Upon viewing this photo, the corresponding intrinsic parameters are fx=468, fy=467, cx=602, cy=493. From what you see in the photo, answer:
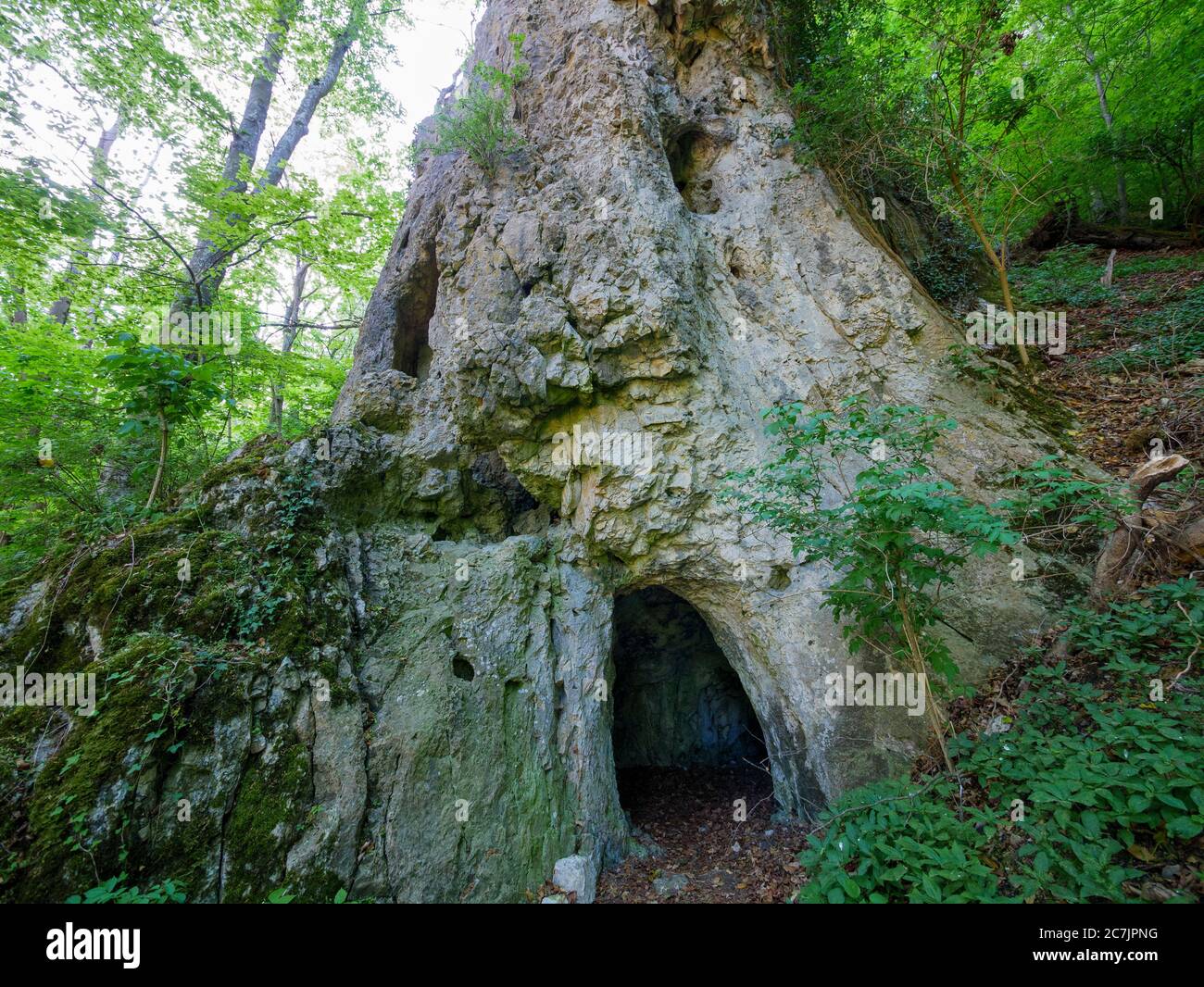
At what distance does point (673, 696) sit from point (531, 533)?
4.37 meters

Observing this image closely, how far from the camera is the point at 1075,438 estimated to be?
17.9 feet

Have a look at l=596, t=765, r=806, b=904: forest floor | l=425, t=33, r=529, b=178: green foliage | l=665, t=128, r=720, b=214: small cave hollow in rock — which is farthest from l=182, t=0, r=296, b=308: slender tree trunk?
l=596, t=765, r=806, b=904: forest floor

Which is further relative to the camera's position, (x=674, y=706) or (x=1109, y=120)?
(x=1109, y=120)

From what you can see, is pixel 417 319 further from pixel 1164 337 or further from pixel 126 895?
pixel 1164 337

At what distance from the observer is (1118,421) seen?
543 cm

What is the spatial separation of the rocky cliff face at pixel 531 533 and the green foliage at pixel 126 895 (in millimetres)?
137

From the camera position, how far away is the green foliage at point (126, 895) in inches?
115

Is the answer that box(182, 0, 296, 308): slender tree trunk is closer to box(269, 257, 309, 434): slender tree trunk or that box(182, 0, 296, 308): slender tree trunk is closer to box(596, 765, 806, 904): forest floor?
box(269, 257, 309, 434): slender tree trunk

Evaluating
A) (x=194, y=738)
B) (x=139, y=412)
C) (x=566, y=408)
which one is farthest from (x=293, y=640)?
(x=566, y=408)

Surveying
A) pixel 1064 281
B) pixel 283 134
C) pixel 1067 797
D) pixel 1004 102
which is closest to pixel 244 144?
pixel 283 134

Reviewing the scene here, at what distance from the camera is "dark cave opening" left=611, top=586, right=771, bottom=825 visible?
27.2 ft

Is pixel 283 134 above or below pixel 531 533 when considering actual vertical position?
above

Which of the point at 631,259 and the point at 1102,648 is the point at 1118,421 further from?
the point at 631,259
